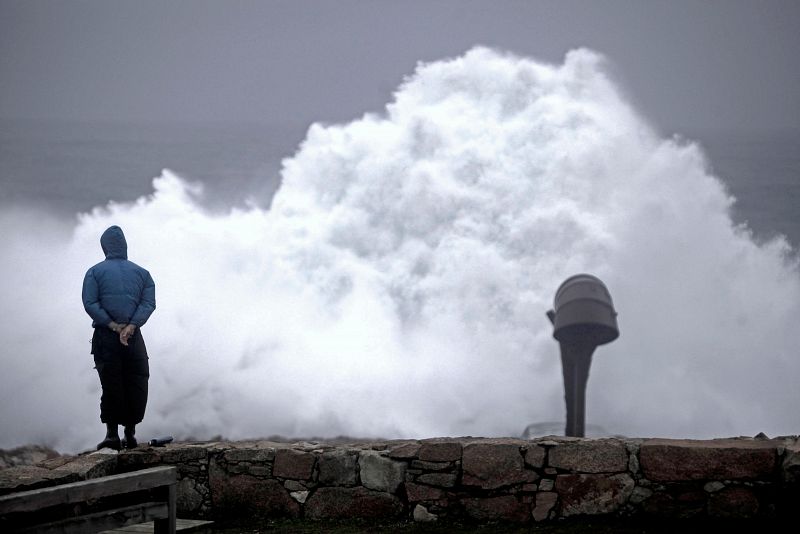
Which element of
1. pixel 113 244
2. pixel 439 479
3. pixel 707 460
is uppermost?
pixel 113 244

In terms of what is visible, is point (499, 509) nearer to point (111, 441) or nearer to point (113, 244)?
point (111, 441)

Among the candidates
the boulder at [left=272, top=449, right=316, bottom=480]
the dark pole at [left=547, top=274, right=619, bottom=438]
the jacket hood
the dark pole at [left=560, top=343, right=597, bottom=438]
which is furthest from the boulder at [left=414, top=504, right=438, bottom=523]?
the dark pole at [left=560, top=343, right=597, bottom=438]

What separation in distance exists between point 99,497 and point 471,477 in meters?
2.84

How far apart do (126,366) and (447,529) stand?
3.16 m

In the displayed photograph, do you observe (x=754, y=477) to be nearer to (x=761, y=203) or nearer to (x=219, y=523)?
(x=219, y=523)

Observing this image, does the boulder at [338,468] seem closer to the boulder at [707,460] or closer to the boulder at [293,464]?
the boulder at [293,464]

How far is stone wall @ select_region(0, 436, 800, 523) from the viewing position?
262 inches

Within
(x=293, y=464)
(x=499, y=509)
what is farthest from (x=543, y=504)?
(x=293, y=464)

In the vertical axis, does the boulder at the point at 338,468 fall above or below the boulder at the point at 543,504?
above

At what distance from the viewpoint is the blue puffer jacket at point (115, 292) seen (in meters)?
7.93

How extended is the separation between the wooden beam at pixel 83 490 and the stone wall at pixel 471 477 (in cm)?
112

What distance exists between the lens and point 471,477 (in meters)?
7.19

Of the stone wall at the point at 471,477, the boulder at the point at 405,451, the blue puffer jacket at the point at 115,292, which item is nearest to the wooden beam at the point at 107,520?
the stone wall at the point at 471,477

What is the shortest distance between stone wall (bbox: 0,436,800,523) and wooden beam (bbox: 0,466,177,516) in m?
1.12
